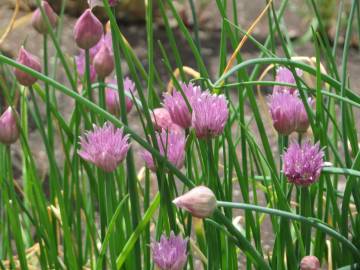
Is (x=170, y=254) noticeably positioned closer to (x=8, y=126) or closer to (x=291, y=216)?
(x=291, y=216)

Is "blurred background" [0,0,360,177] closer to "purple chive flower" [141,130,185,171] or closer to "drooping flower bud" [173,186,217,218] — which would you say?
"purple chive flower" [141,130,185,171]

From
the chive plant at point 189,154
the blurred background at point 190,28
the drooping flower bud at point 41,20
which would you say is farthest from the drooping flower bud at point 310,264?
the blurred background at point 190,28

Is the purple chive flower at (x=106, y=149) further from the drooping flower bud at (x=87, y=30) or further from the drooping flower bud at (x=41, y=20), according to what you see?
the drooping flower bud at (x=41, y=20)

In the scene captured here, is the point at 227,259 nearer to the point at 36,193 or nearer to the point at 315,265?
the point at 315,265

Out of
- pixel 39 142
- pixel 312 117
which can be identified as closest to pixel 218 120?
pixel 312 117

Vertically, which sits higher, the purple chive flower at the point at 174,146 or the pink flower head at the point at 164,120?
the pink flower head at the point at 164,120

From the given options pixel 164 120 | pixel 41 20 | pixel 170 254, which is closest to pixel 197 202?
pixel 170 254
